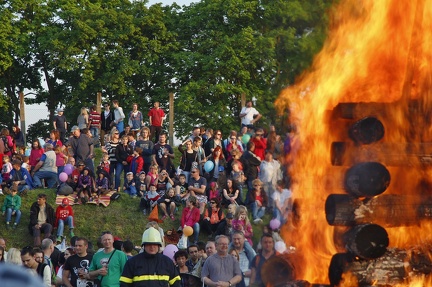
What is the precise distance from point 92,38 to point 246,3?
10.4 metres

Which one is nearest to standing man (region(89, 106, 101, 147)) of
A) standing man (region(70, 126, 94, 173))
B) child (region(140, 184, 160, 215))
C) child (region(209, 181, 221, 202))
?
standing man (region(70, 126, 94, 173))

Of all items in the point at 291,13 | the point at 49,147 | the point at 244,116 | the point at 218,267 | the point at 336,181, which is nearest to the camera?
the point at 336,181

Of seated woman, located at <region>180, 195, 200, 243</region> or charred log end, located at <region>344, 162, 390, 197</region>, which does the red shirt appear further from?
charred log end, located at <region>344, 162, 390, 197</region>

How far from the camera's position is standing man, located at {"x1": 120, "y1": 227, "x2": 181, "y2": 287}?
10.4 m

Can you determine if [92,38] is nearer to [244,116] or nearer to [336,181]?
[244,116]

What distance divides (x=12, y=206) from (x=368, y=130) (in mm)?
16774

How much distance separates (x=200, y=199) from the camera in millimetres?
22422

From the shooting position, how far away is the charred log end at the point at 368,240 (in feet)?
22.7

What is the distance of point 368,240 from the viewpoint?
274 inches

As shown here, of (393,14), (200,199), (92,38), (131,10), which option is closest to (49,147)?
(200,199)

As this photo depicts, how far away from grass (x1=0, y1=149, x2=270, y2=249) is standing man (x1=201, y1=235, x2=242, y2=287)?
1060cm

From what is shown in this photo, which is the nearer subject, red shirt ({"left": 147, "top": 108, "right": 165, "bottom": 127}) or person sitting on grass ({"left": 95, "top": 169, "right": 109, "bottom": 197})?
person sitting on grass ({"left": 95, "top": 169, "right": 109, "bottom": 197})

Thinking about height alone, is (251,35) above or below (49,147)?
above

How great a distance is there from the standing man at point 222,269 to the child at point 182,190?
10.8 m
